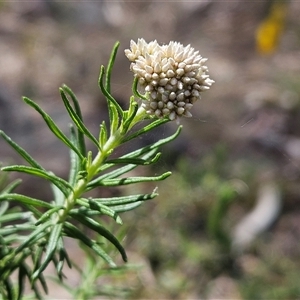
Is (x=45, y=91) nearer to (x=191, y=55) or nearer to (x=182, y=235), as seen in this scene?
(x=182, y=235)

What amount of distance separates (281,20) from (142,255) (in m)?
4.63

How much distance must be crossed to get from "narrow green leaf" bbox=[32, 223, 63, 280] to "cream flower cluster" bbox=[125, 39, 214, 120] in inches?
11.8

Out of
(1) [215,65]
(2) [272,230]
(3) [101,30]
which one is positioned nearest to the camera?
(2) [272,230]

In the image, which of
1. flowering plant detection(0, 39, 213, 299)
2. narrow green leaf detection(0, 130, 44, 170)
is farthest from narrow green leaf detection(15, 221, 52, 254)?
narrow green leaf detection(0, 130, 44, 170)

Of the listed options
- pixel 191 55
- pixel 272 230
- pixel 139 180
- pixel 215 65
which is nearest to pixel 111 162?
pixel 139 180

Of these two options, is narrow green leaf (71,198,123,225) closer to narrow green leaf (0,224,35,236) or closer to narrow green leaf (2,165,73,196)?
narrow green leaf (2,165,73,196)

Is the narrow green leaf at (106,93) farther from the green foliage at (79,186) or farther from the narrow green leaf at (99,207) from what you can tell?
the narrow green leaf at (99,207)

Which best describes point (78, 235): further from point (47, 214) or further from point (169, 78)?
point (169, 78)

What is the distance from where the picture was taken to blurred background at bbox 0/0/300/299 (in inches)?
144

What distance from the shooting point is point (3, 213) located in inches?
42.7

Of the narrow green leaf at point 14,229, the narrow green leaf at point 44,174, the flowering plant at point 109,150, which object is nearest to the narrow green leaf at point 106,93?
the flowering plant at point 109,150

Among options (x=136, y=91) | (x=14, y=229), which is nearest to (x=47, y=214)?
(x=14, y=229)

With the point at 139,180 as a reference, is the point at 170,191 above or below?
above

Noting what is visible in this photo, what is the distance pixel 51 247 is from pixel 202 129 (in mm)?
4604
